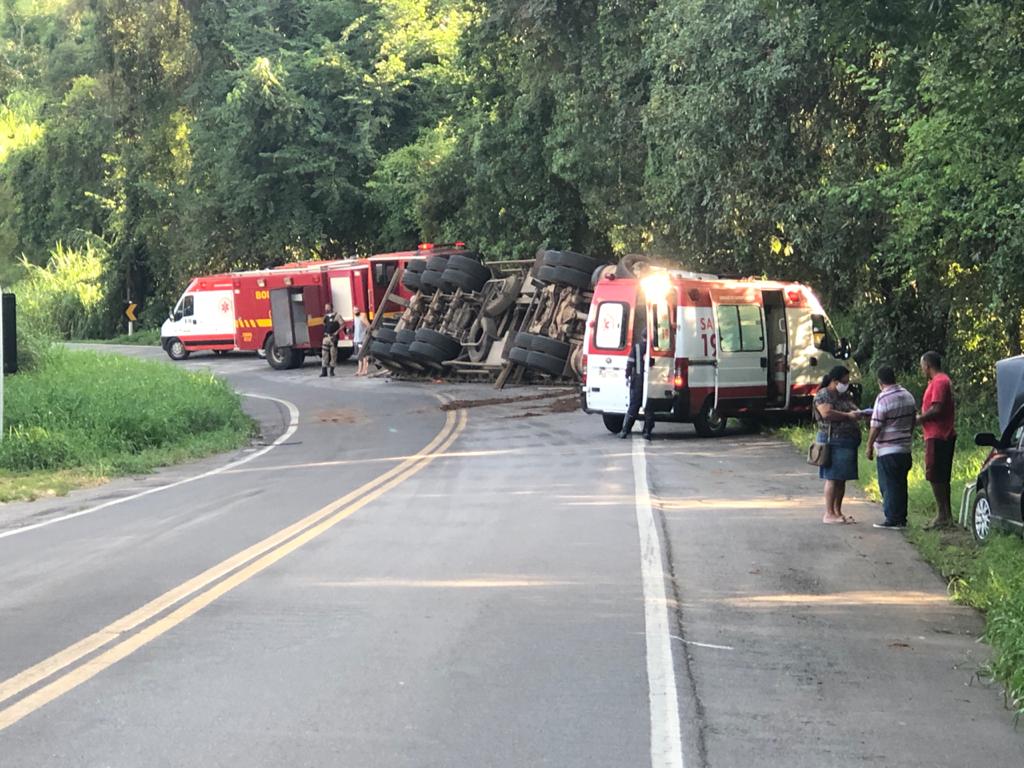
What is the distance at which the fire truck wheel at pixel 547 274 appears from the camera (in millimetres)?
30484

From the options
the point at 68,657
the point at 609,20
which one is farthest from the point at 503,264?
the point at 68,657

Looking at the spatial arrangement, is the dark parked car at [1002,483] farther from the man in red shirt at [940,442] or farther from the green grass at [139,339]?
the green grass at [139,339]

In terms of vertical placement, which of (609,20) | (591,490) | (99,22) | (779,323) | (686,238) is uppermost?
(99,22)

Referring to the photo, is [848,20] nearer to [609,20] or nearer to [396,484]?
[396,484]

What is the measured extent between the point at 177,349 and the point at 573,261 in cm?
2207

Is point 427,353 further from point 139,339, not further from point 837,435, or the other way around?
point 139,339

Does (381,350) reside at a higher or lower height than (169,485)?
higher

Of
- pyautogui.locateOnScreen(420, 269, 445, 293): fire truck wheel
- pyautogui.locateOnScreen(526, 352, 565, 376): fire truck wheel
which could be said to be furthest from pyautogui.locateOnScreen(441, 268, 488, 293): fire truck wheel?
pyautogui.locateOnScreen(526, 352, 565, 376): fire truck wheel

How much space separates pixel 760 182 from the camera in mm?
23094

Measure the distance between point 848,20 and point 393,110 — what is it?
134 feet

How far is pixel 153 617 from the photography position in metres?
8.43

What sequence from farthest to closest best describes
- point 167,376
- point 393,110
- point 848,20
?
point 393,110
point 167,376
point 848,20

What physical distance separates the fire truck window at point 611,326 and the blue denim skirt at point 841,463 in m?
8.90

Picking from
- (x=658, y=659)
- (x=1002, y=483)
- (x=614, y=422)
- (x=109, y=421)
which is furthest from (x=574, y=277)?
(x=658, y=659)
